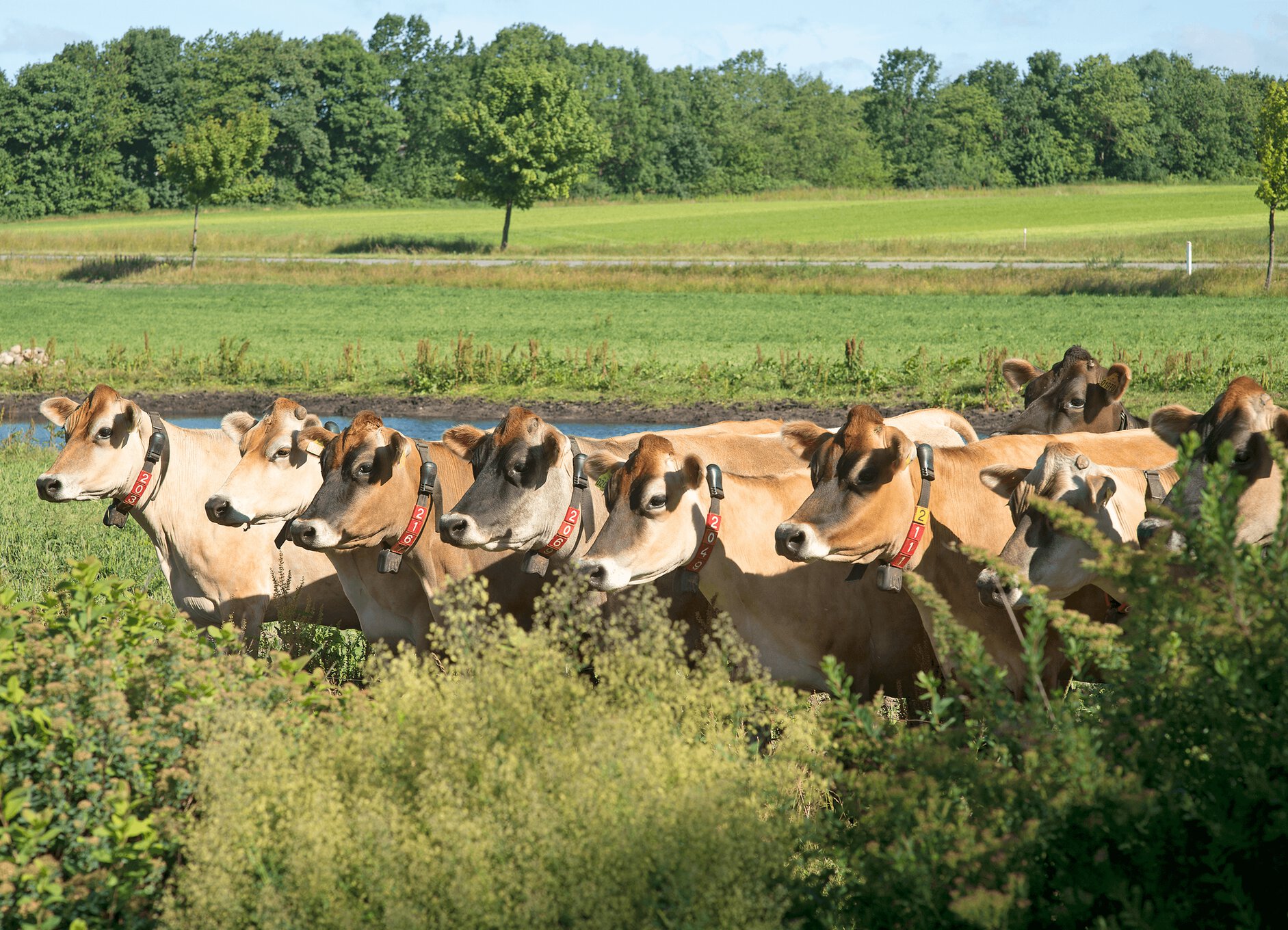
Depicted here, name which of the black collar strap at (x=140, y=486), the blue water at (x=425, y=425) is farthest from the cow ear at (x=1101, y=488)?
the blue water at (x=425, y=425)

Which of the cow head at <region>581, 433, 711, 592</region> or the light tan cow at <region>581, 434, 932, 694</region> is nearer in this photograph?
the cow head at <region>581, 433, 711, 592</region>

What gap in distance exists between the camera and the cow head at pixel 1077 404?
8.81 m

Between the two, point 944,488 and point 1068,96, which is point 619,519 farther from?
point 1068,96

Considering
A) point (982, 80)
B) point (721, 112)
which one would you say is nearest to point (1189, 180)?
point (982, 80)

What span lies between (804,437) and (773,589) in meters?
0.78

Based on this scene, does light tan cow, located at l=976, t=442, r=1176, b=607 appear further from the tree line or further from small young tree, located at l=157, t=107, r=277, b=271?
the tree line

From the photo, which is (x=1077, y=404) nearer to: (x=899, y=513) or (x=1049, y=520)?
(x=899, y=513)

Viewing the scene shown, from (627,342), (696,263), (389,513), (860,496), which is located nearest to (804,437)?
(860,496)

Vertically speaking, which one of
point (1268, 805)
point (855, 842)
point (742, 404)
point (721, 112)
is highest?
point (721, 112)

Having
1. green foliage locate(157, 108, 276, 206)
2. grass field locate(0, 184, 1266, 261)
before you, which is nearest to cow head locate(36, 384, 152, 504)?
grass field locate(0, 184, 1266, 261)

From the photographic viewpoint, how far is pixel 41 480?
7.38 metres

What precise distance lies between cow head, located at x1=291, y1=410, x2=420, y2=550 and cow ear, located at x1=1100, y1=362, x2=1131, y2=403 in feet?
15.7

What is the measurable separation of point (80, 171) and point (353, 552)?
345ft

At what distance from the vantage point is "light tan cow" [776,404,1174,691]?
5707 mm
